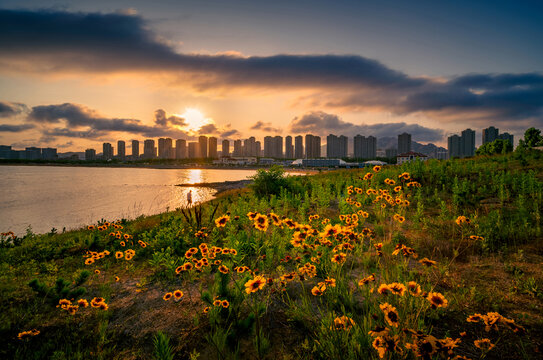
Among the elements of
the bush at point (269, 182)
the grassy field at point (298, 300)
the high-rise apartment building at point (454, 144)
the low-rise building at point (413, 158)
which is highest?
the high-rise apartment building at point (454, 144)

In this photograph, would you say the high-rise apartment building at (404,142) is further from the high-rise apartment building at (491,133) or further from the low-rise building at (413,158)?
the low-rise building at (413,158)

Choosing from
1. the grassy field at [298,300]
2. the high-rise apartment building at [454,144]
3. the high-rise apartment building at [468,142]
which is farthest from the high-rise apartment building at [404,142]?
the grassy field at [298,300]

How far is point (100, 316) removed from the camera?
3.23 m

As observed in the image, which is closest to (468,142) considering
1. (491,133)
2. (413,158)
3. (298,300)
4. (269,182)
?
(491,133)

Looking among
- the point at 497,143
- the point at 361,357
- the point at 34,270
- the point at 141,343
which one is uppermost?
the point at 497,143

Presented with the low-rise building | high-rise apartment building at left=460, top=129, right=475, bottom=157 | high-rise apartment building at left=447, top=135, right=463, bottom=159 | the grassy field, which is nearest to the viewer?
the grassy field

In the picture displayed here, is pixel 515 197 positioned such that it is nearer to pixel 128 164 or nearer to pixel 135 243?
pixel 135 243

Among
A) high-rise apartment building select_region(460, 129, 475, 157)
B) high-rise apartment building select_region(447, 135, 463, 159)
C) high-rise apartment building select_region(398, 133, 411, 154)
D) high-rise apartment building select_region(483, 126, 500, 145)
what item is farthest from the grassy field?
high-rise apartment building select_region(398, 133, 411, 154)

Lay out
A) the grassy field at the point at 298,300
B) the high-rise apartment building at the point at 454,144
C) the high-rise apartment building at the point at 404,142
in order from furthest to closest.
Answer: the high-rise apartment building at the point at 404,142, the high-rise apartment building at the point at 454,144, the grassy field at the point at 298,300

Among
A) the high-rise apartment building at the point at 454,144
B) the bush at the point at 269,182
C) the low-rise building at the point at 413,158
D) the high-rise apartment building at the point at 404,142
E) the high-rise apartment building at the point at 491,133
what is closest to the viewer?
the low-rise building at the point at 413,158

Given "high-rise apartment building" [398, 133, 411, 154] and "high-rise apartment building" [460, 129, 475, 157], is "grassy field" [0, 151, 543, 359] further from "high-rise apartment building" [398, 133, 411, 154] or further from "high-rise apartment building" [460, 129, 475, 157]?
"high-rise apartment building" [398, 133, 411, 154]

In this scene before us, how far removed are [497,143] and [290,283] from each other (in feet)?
240

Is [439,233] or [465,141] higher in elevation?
[465,141]

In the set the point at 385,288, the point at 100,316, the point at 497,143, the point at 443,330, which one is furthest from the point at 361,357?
the point at 497,143
